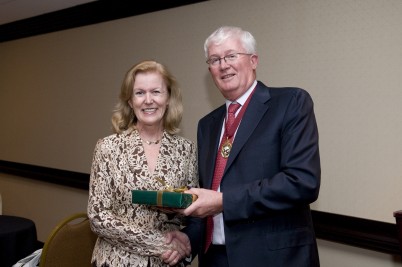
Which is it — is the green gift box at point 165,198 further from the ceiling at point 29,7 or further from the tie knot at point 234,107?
the ceiling at point 29,7

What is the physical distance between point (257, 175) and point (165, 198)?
39cm

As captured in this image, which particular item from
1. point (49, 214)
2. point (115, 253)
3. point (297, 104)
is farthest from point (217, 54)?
point (49, 214)

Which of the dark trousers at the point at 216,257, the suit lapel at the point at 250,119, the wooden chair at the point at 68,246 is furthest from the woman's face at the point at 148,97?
the wooden chair at the point at 68,246

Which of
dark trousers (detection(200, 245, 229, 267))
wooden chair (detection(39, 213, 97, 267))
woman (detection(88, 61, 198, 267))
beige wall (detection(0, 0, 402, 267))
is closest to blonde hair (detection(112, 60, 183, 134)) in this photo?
woman (detection(88, 61, 198, 267))

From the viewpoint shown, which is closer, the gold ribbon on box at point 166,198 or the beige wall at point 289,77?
the gold ribbon on box at point 166,198

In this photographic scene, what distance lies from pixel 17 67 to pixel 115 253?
4952mm

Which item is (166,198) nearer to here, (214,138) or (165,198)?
(165,198)

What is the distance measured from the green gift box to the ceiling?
11.3 feet

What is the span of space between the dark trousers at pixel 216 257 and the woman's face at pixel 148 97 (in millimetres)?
637

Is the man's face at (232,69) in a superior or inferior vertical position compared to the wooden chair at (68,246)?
superior

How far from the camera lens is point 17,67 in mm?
6070

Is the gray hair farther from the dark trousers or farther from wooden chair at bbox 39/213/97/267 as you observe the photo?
wooden chair at bbox 39/213/97/267

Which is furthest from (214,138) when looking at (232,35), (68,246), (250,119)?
(68,246)

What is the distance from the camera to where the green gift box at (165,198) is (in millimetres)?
1562
